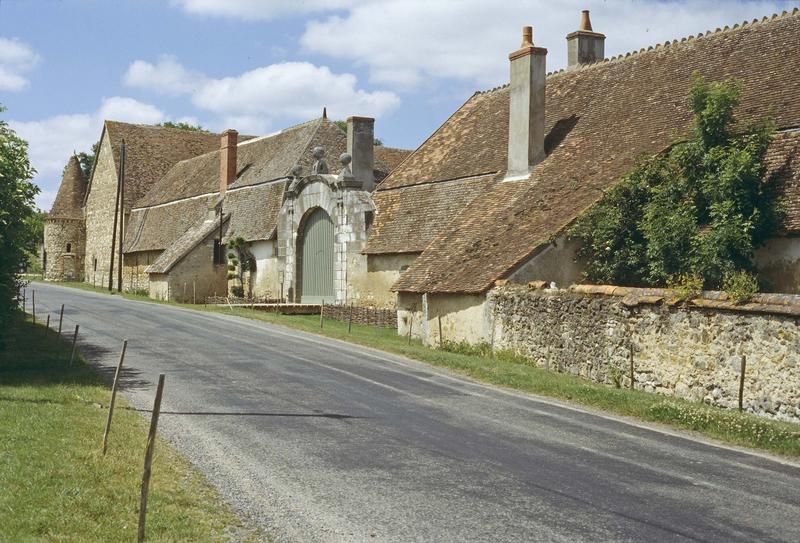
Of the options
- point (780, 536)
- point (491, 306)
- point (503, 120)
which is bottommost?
point (780, 536)

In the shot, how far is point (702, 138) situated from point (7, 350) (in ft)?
53.1

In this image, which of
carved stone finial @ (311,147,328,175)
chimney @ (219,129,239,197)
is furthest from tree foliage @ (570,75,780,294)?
chimney @ (219,129,239,197)

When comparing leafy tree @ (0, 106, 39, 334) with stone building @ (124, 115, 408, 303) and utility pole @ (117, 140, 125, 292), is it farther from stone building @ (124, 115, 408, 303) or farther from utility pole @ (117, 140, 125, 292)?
utility pole @ (117, 140, 125, 292)

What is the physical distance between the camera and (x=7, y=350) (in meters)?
20.1

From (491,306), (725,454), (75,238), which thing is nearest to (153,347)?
(491,306)

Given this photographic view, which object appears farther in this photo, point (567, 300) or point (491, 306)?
point (491, 306)

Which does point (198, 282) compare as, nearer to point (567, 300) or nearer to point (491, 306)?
point (491, 306)

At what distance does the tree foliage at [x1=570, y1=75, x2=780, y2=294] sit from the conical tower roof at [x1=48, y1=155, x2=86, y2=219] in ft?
170

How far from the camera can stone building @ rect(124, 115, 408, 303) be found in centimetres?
3534

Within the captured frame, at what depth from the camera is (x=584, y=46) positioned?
32.0 m

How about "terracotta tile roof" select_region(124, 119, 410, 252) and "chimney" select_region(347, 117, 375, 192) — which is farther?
"terracotta tile roof" select_region(124, 119, 410, 252)

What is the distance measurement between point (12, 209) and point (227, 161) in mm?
30284

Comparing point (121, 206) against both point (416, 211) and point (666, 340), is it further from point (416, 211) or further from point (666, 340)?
point (666, 340)

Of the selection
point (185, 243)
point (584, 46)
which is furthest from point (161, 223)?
point (584, 46)
